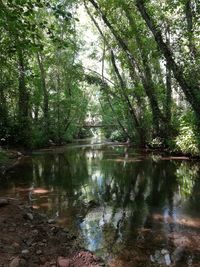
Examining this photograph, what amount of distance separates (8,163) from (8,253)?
11.3 meters

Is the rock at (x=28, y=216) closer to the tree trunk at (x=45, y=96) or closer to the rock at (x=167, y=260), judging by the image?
the rock at (x=167, y=260)

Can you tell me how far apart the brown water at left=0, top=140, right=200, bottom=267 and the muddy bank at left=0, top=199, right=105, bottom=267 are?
0.32m

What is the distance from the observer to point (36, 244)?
4.91 m

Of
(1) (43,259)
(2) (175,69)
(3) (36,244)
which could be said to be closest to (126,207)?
(3) (36,244)

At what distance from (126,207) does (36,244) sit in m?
3.10

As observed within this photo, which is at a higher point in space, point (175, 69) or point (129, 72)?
point (129, 72)

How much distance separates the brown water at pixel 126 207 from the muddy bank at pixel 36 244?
12.5 inches

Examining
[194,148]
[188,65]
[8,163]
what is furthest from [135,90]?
[8,163]

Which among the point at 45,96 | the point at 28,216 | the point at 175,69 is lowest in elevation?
the point at 28,216

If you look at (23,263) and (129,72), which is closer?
(23,263)

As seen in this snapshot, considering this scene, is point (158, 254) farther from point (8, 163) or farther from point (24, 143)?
point (24, 143)

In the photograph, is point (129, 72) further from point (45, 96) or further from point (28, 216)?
point (28, 216)

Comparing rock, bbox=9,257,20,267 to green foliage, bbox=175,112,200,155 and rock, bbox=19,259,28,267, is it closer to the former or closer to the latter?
rock, bbox=19,259,28,267

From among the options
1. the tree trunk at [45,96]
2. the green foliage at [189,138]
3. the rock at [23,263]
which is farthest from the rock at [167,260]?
the tree trunk at [45,96]
